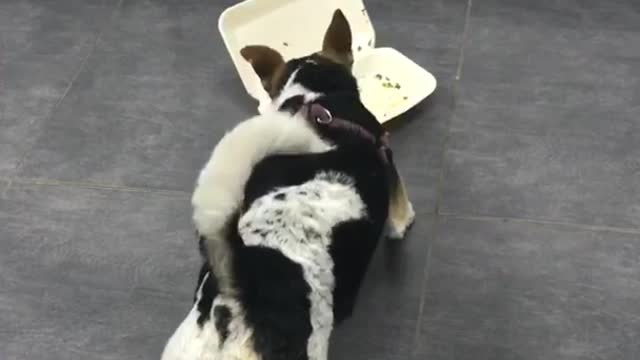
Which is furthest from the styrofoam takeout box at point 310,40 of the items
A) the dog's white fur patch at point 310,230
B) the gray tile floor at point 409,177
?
the dog's white fur patch at point 310,230

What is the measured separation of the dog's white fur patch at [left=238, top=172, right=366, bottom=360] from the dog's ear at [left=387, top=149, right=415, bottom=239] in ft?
0.88

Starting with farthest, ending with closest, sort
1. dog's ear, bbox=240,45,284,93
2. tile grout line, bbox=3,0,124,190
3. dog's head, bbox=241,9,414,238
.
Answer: tile grout line, bbox=3,0,124,190, dog's ear, bbox=240,45,284,93, dog's head, bbox=241,9,414,238

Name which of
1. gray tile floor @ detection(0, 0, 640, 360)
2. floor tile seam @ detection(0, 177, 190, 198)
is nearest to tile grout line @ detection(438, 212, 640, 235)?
gray tile floor @ detection(0, 0, 640, 360)

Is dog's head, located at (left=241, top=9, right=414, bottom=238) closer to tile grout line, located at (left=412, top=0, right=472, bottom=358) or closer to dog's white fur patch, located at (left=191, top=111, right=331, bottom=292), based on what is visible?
tile grout line, located at (left=412, top=0, right=472, bottom=358)

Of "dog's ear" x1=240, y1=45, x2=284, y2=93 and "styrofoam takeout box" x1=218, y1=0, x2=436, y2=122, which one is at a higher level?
"dog's ear" x1=240, y1=45, x2=284, y2=93

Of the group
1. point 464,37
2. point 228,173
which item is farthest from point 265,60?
point 464,37

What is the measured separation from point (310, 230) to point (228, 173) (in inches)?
9.4

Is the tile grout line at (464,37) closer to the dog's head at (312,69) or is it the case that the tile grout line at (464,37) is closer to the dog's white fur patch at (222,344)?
the dog's head at (312,69)

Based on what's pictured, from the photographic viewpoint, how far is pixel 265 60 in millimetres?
1722

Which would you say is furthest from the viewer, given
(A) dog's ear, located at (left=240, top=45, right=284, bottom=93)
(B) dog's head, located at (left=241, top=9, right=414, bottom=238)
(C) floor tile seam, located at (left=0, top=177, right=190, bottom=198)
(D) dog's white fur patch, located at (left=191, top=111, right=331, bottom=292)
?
(C) floor tile seam, located at (left=0, top=177, right=190, bottom=198)

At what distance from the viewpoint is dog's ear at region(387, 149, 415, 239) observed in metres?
1.66

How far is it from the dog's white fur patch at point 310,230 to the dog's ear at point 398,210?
0.27m

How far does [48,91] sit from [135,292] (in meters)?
0.77

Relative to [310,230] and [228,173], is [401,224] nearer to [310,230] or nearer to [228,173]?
[310,230]
